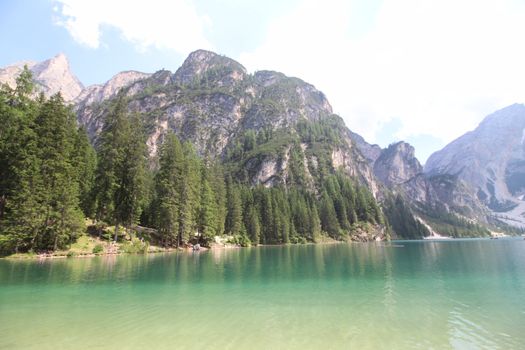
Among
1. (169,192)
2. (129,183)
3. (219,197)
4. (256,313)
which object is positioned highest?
(219,197)

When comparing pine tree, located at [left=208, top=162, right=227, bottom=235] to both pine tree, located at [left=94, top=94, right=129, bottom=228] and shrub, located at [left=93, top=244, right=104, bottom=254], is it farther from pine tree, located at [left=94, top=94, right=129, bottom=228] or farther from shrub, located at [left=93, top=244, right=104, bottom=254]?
shrub, located at [left=93, top=244, right=104, bottom=254]

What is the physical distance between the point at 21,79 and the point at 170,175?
104 feet

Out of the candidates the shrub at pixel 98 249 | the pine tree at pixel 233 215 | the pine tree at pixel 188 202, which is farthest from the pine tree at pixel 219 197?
the shrub at pixel 98 249

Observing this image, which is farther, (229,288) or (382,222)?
(382,222)

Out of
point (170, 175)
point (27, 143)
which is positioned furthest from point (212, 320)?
point (170, 175)

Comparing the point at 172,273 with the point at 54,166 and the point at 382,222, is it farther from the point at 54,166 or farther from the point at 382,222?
the point at 382,222

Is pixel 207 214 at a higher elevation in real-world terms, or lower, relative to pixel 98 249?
higher

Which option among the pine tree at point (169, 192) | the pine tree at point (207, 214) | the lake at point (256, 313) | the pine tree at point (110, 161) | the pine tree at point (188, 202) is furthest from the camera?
the pine tree at point (207, 214)

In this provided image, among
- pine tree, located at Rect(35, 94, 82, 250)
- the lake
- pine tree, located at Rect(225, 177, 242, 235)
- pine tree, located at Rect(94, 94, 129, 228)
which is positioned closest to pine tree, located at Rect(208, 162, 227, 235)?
pine tree, located at Rect(225, 177, 242, 235)

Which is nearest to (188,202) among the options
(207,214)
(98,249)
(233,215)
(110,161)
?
(207,214)

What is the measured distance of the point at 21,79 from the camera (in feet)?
170

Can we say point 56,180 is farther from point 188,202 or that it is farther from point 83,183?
point 188,202

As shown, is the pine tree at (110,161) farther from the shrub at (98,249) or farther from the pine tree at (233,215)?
the pine tree at (233,215)

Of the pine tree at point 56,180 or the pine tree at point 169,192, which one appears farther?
the pine tree at point 169,192
